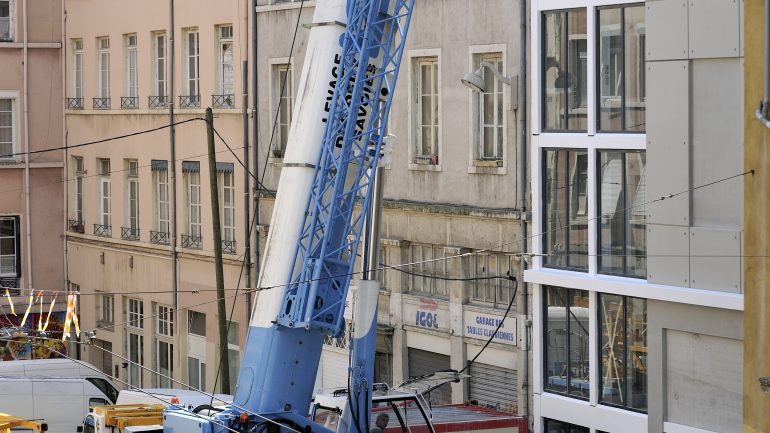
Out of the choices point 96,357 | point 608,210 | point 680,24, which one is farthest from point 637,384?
point 96,357

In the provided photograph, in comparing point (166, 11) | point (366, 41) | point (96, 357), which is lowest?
point (96, 357)

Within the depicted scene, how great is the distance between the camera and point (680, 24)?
24.3m

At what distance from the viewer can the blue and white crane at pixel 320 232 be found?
66.3ft

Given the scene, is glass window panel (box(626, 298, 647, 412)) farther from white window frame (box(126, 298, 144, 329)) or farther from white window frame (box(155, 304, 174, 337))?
white window frame (box(126, 298, 144, 329))

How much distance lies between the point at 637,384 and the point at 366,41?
8.07 m

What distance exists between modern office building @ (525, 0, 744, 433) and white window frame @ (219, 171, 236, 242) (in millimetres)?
11993

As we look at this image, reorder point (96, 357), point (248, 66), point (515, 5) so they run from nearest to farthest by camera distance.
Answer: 1. point (515, 5)
2. point (248, 66)
3. point (96, 357)

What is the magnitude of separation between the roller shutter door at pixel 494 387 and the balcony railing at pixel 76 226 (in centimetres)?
1924

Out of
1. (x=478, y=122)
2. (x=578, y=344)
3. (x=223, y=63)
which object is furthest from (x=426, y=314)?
(x=223, y=63)

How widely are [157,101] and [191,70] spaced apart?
184 centimetres

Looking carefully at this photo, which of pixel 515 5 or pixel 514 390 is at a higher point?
pixel 515 5

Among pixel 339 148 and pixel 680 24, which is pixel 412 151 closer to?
pixel 680 24

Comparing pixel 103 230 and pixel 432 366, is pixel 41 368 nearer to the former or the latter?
pixel 432 366

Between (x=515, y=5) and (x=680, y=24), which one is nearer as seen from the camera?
(x=680, y=24)
